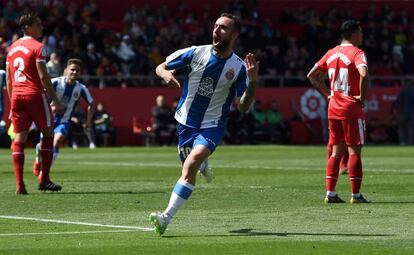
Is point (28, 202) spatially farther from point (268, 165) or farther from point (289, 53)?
point (289, 53)

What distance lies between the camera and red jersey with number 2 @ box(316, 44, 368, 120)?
16.5m

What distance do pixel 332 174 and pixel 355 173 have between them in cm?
31

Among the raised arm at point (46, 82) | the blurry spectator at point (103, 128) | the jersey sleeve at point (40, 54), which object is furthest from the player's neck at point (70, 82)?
the blurry spectator at point (103, 128)

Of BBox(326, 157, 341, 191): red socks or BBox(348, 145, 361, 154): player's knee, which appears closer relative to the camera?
BBox(326, 157, 341, 191): red socks

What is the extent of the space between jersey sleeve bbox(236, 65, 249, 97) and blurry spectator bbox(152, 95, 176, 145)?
2765cm

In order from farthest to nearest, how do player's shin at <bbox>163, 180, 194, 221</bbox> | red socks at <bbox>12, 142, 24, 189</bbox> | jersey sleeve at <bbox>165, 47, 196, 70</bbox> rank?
red socks at <bbox>12, 142, 24, 189</bbox>
jersey sleeve at <bbox>165, 47, 196, 70</bbox>
player's shin at <bbox>163, 180, 194, 221</bbox>

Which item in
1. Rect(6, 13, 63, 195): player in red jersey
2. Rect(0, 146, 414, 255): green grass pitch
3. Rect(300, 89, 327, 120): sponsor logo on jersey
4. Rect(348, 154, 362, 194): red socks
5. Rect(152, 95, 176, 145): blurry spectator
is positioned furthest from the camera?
Rect(300, 89, 327, 120): sponsor logo on jersey

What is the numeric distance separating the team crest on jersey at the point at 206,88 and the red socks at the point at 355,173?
3.91 metres

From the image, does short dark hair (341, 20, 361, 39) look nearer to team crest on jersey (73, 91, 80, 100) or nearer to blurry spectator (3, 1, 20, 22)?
team crest on jersey (73, 91, 80, 100)

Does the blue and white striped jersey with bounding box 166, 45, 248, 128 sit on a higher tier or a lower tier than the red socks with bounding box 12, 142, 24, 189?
higher

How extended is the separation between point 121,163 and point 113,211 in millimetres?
13669

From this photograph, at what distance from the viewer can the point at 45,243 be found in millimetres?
11344

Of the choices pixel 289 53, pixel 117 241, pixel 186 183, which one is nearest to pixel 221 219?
pixel 186 183

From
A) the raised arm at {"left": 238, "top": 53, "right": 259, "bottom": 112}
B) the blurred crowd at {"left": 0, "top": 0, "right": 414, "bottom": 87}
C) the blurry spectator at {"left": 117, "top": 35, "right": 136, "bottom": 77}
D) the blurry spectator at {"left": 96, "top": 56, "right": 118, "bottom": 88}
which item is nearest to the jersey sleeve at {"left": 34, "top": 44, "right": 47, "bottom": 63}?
the raised arm at {"left": 238, "top": 53, "right": 259, "bottom": 112}
